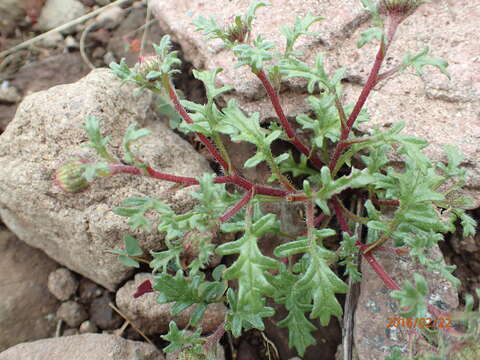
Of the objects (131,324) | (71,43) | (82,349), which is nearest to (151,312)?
(131,324)

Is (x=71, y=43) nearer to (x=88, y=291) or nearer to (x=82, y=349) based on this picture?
(x=88, y=291)

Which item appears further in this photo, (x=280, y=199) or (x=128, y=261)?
(x=128, y=261)

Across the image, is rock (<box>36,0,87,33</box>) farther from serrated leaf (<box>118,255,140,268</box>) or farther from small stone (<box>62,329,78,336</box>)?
small stone (<box>62,329,78,336</box>)

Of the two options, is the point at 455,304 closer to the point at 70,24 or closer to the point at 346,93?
the point at 346,93

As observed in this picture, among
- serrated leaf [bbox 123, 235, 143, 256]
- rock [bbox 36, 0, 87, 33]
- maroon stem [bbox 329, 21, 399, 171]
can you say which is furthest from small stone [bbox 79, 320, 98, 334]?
rock [bbox 36, 0, 87, 33]

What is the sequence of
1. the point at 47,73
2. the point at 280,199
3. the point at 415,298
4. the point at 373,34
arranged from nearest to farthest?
the point at 415,298, the point at 373,34, the point at 280,199, the point at 47,73

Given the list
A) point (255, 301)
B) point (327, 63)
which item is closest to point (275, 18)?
point (327, 63)
